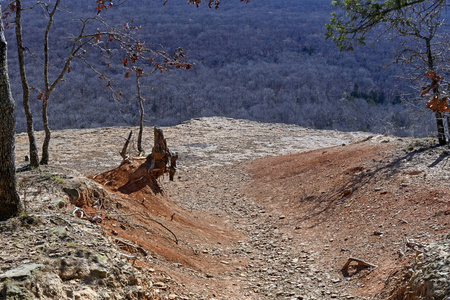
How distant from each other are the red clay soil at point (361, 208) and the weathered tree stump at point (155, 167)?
104 inches

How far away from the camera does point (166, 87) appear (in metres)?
36.8

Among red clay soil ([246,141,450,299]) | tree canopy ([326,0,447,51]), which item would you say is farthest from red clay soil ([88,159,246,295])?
tree canopy ([326,0,447,51])

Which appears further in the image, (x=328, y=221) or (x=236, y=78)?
(x=236, y=78)

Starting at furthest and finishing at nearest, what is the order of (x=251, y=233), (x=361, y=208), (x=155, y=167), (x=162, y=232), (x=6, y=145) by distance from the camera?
(x=155, y=167) → (x=251, y=233) → (x=361, y=208) → (x=162, y=232) → (x=6, y=145)

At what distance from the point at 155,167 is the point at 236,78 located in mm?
34583

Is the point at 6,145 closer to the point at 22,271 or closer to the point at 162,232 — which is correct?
the point at 22,271

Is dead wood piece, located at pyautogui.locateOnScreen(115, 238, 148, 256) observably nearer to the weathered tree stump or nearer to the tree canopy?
the weathered tree stump

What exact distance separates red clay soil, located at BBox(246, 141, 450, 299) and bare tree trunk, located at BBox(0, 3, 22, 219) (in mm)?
3957

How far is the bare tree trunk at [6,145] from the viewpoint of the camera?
11.6 feet

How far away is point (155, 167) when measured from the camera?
25.9 ft

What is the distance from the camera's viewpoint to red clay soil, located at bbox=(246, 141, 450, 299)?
16.5 feet

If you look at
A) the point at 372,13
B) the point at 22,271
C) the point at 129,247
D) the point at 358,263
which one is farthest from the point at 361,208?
the point at 22,271

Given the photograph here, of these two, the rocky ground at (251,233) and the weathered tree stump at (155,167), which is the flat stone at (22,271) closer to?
the rocky ground at (251,233)

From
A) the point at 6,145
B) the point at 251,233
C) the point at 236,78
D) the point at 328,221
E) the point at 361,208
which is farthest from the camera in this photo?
the point at 236,78
